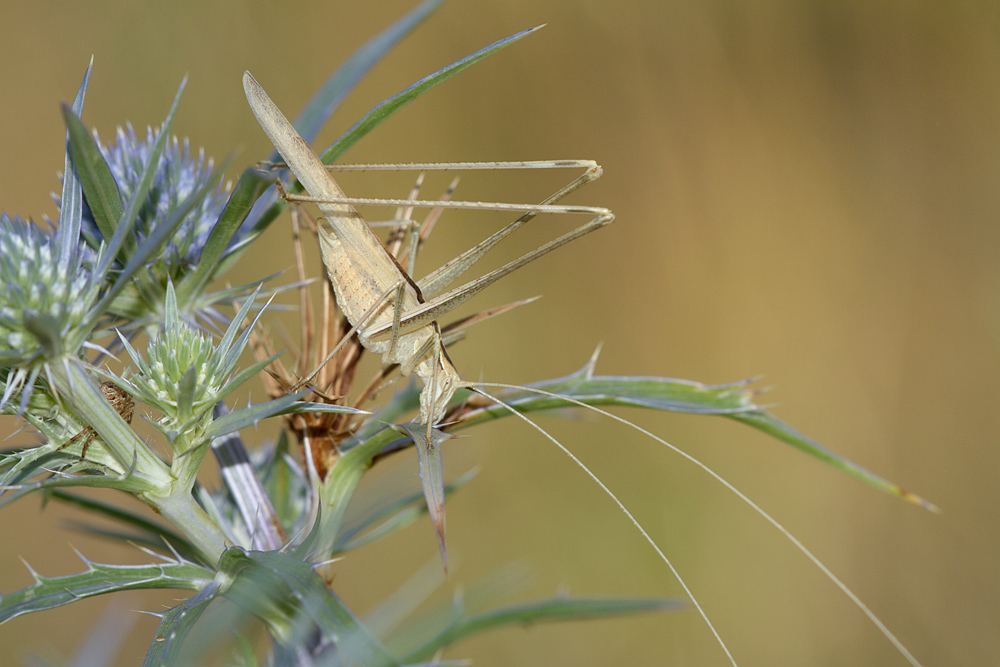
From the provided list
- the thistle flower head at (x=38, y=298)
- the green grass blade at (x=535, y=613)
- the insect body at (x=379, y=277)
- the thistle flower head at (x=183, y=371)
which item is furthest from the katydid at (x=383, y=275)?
the thistle flower head at (x=38, y=298)

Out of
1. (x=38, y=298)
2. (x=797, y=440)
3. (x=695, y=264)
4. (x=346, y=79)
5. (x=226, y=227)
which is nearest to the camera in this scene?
(x=38, y=298)

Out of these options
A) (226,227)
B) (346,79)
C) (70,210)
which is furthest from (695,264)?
(70,210)

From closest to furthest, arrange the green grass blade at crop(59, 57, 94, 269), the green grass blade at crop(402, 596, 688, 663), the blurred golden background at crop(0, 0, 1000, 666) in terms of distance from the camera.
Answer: the green grass blade at crop(59, 57, 94, 269) < the green grass blade at crop(402, 596, 688, 663) < the blurred golden background at crop(0, 0, 1000, 666)

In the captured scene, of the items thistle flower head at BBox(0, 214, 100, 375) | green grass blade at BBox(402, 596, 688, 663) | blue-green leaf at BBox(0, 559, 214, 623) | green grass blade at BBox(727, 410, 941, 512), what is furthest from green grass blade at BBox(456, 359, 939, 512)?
thistle flower head at BBox(0, 214, 100, 375)

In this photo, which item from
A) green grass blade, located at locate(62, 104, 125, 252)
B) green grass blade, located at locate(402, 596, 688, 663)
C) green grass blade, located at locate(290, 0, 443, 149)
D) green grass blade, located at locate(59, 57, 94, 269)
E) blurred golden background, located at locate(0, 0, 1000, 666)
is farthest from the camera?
blurred golden background, located at locate(0, 0, 1000, 666)

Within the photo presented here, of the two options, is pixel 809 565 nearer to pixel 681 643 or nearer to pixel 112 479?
pixel 681 643

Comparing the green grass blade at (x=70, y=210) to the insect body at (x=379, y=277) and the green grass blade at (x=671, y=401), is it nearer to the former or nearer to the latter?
the insect body at (x=379, y=277)

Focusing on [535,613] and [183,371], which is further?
[535,613]

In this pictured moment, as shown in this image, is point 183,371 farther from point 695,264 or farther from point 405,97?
point 695,264

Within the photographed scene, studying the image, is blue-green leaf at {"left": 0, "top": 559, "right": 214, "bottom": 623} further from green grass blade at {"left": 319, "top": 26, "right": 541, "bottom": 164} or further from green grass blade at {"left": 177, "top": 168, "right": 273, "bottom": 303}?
green grass blade at {"left": 319, "top": 26, "right": 541, "bottom": 164}
